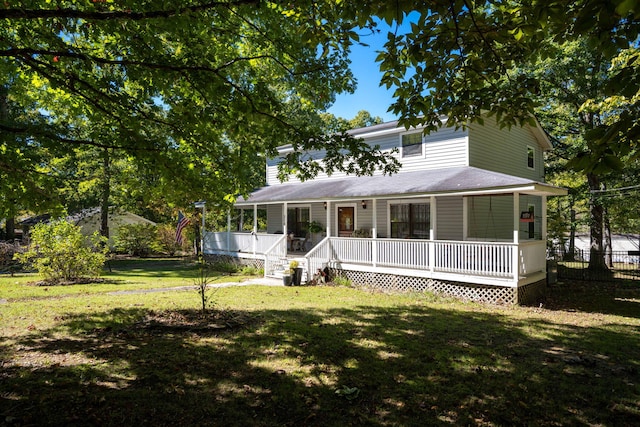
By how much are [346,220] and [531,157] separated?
9.72 meters

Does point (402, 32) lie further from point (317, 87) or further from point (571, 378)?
point (571, 378)

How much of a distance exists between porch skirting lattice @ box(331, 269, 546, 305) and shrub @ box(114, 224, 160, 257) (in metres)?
18.4

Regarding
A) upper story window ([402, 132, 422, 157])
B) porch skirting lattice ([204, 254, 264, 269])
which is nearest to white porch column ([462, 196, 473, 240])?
upper story window ([402, 132, 422, 157])

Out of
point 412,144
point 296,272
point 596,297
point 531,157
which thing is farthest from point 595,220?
point 296,272

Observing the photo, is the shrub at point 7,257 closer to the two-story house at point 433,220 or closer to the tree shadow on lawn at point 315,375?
the two-story house at point 433,220

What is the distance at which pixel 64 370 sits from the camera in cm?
472

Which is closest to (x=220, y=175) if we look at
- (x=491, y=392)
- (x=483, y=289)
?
(x=491, y=392)

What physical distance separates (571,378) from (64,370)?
22.1ft

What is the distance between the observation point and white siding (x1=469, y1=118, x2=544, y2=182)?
1432 centimetres

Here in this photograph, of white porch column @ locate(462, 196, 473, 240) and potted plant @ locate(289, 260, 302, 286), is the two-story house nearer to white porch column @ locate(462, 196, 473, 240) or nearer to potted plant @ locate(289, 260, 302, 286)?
white porch column @ locate(462, 196, 473, 240)

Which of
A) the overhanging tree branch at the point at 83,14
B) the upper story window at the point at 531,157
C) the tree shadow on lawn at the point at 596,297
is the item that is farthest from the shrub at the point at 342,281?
the upper story window at the point at 531,157

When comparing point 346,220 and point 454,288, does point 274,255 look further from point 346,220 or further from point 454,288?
point 454,288

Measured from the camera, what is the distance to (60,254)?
1291cm

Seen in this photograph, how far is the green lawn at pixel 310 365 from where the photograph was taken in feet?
12.5
